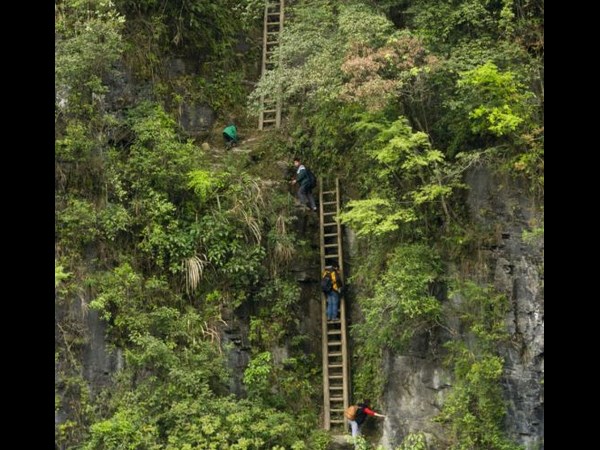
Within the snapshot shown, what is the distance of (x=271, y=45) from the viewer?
21672 millimetres

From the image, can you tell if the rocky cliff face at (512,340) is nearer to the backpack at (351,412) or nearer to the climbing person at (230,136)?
the backpack at (351,412)

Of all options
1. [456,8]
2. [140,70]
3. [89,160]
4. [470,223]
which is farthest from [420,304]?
[140,70]

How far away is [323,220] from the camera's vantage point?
60.8ft

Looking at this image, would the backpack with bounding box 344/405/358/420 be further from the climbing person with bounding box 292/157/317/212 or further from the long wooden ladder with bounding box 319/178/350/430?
the climbing person with bounding box 292/157/317/212

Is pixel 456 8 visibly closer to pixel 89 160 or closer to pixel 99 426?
pixel 89 160

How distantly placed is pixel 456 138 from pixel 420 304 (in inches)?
118

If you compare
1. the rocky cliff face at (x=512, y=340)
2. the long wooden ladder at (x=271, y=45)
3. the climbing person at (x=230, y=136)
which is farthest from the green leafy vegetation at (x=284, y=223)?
the long wooden ladder at (x=271, y=45)

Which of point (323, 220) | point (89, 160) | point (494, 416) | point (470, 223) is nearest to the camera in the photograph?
point (494, 416)

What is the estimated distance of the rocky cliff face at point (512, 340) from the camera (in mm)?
14516

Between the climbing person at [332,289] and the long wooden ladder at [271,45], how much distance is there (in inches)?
168

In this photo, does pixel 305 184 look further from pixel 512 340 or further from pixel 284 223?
pixel 512 340

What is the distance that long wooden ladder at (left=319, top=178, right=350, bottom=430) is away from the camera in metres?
17.2

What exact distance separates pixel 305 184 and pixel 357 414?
4864 mm

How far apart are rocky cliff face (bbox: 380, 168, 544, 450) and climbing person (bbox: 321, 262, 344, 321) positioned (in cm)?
170
